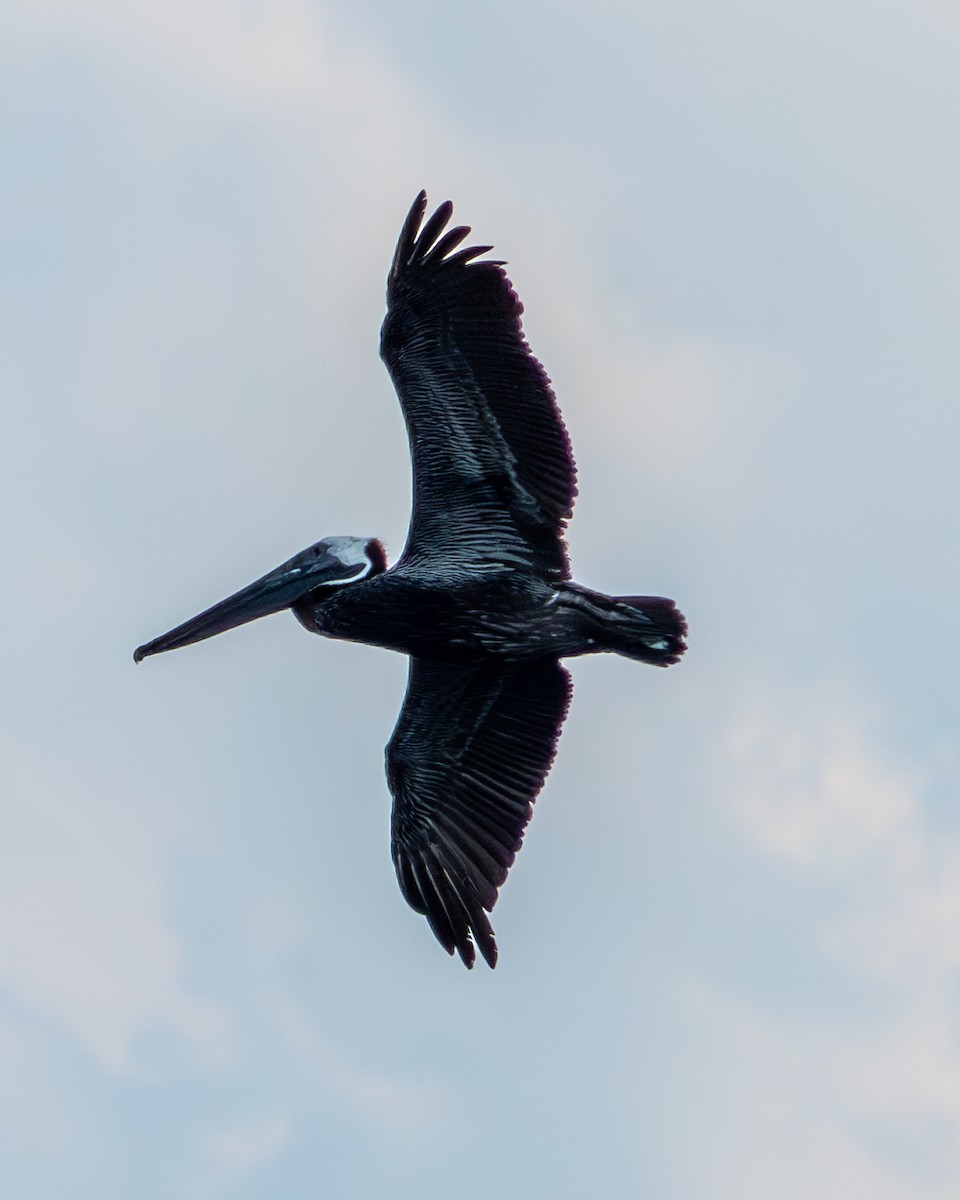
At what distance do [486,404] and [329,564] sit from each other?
161 cm

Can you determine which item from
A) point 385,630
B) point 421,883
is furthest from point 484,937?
point 385,630

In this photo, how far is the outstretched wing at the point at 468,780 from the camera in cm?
2064

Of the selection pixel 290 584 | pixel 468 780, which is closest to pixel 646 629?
pixel 468 780

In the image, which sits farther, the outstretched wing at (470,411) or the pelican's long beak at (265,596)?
the pelican's long beak at (265,596)

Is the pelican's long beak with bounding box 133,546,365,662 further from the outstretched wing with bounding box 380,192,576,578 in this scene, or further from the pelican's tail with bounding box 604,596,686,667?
the pelican's tail with bounding box 604,596,686,667

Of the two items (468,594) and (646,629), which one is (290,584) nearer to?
(468,594)

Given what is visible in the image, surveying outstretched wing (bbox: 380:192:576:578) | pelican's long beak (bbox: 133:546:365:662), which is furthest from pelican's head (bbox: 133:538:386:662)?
outstretched wing (bbox: 380:192:576:578)

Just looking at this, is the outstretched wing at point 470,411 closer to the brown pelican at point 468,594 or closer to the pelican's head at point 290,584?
the brown pelican at point 468,594

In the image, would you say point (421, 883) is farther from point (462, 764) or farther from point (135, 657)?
point (135, 657)

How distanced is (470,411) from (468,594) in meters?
1.12

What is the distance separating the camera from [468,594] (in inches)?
794

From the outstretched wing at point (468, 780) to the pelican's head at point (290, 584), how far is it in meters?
0.83

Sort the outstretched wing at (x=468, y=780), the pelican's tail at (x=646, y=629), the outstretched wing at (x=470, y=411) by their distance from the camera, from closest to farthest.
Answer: the outstretched wing at (x=470, y=411) < the pelican's tail at (x=646, y=629) < the outstretched wing at (x=468, y=780)

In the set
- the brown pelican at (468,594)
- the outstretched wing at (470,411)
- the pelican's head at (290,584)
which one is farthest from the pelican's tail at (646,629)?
the pelican's head at (290,584)
